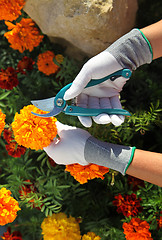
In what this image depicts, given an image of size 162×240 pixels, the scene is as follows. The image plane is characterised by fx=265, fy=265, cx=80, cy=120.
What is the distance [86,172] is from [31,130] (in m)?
0.31

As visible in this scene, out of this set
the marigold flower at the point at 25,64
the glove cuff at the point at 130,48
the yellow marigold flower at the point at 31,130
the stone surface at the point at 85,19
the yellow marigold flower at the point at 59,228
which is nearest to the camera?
the yellow marigold flower at the point at 31,130

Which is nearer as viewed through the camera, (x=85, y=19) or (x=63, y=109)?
(x=63, y=109)

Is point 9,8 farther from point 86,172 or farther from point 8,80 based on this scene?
point 86,172

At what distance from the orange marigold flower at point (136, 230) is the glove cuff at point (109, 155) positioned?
0.30 metres

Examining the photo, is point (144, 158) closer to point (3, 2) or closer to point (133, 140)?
point (133, 140)

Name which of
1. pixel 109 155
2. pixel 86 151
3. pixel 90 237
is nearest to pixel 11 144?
pixel 86 151

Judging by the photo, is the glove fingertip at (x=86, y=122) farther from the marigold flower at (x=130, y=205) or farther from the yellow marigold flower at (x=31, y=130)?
the marigold flower at (x=130, y=205)

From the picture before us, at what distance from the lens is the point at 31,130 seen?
1.06m

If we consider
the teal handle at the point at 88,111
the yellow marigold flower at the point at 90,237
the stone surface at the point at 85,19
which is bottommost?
the yellow marigold flower at the point at 90,237

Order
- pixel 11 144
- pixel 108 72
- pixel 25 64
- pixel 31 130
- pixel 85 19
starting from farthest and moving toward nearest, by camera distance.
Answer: pixel 25 64
pixel 85 19
pixel 11 144
pixel 108 72
pixel 31 130

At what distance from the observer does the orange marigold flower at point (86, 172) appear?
1156mm

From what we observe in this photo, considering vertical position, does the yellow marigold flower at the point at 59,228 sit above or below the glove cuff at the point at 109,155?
below

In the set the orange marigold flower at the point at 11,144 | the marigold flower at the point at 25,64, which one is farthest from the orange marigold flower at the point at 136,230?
the marigold flower at the point at 25,64

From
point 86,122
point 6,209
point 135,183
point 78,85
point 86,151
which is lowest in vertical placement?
point 135,183
